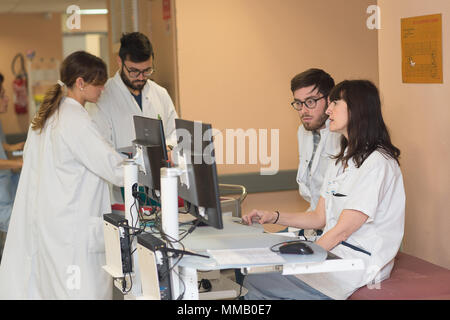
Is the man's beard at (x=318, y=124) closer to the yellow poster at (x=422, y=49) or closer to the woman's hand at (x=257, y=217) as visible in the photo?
the yellow poster at (x=422, y=49)

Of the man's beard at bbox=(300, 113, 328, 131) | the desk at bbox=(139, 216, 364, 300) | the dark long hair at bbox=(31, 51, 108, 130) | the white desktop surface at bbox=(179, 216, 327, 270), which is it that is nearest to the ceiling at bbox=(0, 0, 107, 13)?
the dark long hair at bbox=(31, 51, 108, 130)

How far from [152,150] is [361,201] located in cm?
87

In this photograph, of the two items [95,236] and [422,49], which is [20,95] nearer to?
[95,236]

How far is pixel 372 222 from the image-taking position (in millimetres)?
2441

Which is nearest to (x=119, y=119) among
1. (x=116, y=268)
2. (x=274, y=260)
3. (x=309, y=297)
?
(x=116, y=268)

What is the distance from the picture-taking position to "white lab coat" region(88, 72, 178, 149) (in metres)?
3.65

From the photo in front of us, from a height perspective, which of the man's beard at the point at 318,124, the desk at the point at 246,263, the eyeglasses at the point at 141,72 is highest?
the eyeglasses at the point at 141,72

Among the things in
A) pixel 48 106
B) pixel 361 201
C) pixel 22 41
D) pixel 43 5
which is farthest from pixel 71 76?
pixel 22 41

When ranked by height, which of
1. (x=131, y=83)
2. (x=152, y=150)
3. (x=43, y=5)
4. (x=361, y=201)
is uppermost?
(x=43, y=5)

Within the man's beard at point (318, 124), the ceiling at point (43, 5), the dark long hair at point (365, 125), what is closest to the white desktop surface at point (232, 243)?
the dark long hair at point (365, 125)

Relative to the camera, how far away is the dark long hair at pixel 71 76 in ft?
9.92

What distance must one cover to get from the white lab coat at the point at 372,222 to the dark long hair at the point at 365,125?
0.13 ft

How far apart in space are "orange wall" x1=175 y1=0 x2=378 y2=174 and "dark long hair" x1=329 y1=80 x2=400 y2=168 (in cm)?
166

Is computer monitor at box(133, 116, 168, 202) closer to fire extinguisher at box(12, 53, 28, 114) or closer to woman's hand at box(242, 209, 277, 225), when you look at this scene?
woman's hand at box(242, 209, 277, 225)
